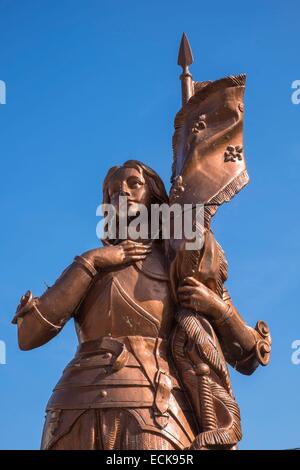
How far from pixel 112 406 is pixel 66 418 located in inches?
15.8

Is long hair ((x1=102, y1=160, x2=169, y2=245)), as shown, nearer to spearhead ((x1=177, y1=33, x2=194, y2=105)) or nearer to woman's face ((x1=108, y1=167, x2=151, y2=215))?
woman's face ((x1=108, y1=167, x2=151, y2=215))

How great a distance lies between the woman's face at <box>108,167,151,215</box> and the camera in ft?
22.4

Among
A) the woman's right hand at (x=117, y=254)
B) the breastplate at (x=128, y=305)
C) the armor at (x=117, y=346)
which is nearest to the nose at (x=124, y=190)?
the woman's right hand at (x=117, y=254)

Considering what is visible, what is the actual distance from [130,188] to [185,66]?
62.5 inches

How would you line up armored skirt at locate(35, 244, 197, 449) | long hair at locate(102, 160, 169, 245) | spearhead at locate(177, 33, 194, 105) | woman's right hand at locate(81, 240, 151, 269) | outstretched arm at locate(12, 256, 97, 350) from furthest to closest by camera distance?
spearhead at locate(177, 33, 194, 105), long hair at locate(102, 160, 169, 245), woman's right hand at locate(81, 240, 151, 269), outstretched arm at locate(12, 256, 97, 350), armored skirt at locate(35, 244, 197, 449)

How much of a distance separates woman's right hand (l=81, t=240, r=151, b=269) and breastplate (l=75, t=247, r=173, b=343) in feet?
0.24

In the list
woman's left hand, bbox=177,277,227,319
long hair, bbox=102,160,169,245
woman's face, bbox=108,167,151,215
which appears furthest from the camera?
long hair, bbox=102,160,169,245

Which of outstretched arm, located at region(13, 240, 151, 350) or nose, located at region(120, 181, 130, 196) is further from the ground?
nose, located at region(120, 181, 130, 196)

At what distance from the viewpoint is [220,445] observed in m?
5.62

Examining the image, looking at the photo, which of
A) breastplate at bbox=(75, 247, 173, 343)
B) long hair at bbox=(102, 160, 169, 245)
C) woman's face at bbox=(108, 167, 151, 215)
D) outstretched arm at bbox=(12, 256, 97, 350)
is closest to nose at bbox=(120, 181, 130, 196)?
woman's face at bbox=(108, 167, 151, 215)

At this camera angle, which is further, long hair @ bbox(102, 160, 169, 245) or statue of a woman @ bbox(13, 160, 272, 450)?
long hair @ bbox(102, 160, 169, 245)
